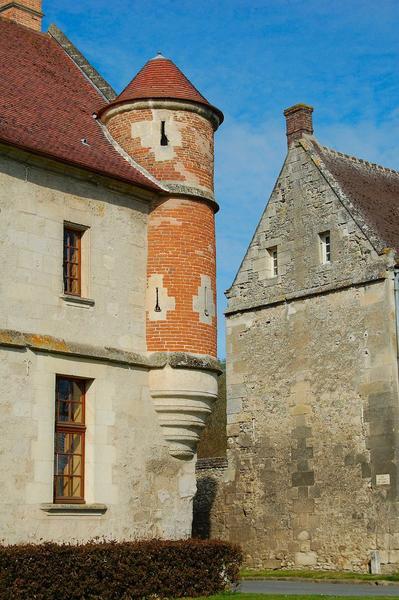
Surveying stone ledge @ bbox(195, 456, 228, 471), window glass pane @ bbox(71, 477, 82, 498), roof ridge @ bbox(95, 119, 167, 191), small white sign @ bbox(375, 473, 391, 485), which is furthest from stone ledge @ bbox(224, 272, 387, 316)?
window glass pane @ bbox(71, 477, 82, 498)

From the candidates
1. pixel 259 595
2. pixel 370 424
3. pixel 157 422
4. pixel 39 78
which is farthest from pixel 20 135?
pixel 370 424

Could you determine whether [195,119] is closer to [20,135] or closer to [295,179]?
[20,135]

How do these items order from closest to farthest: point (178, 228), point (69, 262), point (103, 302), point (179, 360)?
point (69, 262)
point (103, 302)
point (179, 360)
point (178, 228)

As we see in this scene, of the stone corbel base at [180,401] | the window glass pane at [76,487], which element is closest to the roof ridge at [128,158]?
the stone corbel base at [180,401]

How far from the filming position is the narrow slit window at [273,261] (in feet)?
89.1

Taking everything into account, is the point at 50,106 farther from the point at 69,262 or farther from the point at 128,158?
the point at 69,262

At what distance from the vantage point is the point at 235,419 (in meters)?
27.2

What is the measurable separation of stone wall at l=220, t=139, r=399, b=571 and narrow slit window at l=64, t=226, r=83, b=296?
9.13 meters

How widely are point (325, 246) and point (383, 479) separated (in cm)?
640

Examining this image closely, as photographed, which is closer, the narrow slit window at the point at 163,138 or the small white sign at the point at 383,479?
the narrow slit window at the point at 163,138

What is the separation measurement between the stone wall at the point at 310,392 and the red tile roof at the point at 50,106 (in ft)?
25.7

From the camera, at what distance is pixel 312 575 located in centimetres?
2308

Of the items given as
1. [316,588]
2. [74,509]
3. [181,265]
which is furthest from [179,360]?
[316,588]

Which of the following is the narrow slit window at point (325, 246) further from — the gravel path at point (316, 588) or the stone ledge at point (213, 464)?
the gravel path at point (316, 588)
